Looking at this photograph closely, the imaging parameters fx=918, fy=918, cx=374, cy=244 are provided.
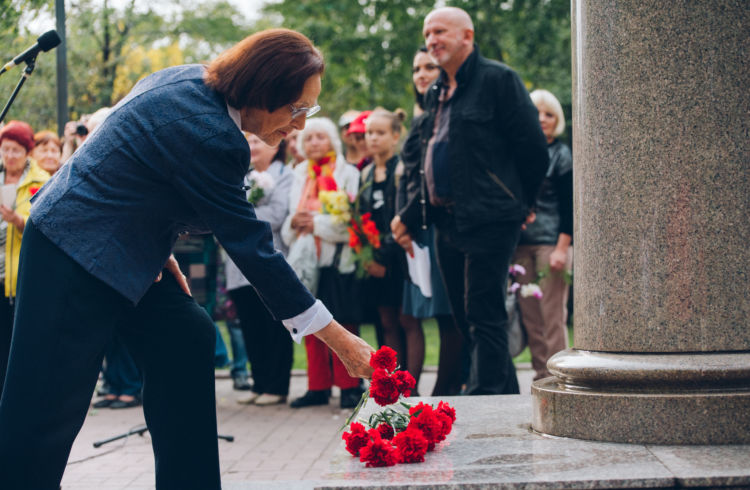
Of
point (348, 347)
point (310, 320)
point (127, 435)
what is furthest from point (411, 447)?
point (127, 435)

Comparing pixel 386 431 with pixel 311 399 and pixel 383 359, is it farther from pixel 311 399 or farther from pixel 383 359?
pixel 311 399

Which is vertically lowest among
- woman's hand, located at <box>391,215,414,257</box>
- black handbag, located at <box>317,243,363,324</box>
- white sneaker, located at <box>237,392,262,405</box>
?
white sneaker, located at <box>237,392,262,405</box>

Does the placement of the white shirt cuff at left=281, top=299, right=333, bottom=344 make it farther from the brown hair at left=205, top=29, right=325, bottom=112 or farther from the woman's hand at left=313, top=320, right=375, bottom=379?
the brown hair at left=205, top=29, right=325, bottom=112

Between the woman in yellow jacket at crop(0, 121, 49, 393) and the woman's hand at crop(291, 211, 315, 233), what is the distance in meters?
1.97

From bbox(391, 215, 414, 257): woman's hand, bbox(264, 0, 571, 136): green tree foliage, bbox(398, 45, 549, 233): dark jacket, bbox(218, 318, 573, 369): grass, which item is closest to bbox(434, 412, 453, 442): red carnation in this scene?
bbox(398, 45, 549, 233): dark jacket

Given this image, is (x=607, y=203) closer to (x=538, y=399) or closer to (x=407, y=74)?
(x=538, y=399)

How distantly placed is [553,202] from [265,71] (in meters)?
4.57

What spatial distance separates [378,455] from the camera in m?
3.18

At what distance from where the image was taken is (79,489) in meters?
4.78

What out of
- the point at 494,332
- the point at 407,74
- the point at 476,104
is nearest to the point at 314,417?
the point at 494,332

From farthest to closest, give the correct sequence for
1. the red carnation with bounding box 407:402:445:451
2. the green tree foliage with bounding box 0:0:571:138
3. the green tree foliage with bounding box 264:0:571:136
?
the green tree foliage with bounding box 264:0:571:136, the green tree foliage with bounding box 0:0:571:138, the red carnation with bounding box 407:402:445:451

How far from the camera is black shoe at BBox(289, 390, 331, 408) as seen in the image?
7.47 metres

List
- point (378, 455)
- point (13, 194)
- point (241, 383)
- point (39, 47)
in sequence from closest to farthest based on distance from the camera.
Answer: point (378, 455)
point (39, 47)
point (13, 194)
point (241, 383)

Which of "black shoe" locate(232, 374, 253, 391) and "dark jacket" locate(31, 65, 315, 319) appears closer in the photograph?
"dark jacket" locate(31, 65, 315, 319)
